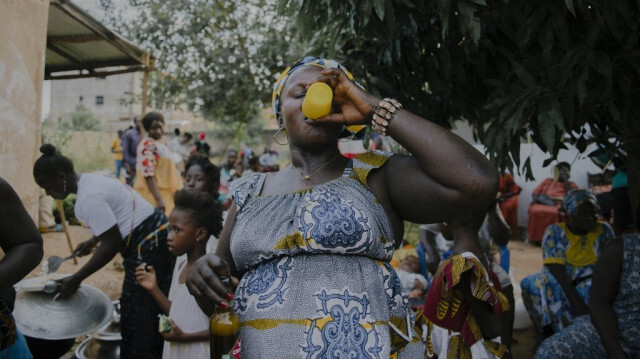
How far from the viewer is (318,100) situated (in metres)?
1.64

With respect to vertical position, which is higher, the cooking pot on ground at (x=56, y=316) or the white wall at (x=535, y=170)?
the white wall at (x=535, y=170)

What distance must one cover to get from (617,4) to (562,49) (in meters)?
0.45

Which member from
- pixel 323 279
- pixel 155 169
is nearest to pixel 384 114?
pixel 323 279

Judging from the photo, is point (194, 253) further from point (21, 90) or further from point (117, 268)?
point (117, 268)

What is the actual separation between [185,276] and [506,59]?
7.34 ft

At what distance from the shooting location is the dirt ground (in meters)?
5.43

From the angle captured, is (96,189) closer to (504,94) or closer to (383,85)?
(383,85)

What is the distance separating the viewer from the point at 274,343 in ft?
5.32

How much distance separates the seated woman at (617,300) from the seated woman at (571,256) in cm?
144

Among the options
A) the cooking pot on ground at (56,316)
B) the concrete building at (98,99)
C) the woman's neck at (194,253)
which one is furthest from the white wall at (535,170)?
the concrete building at (98,99)

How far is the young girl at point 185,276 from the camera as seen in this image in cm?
292

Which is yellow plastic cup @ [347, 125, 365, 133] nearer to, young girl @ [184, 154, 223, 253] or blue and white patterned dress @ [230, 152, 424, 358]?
blue and white patterned dress @ [230, 152, 424, 358]

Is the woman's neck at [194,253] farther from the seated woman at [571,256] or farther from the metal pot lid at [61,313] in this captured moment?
the seated woman at [571,256]

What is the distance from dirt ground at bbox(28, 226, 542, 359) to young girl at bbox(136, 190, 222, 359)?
213 cm
